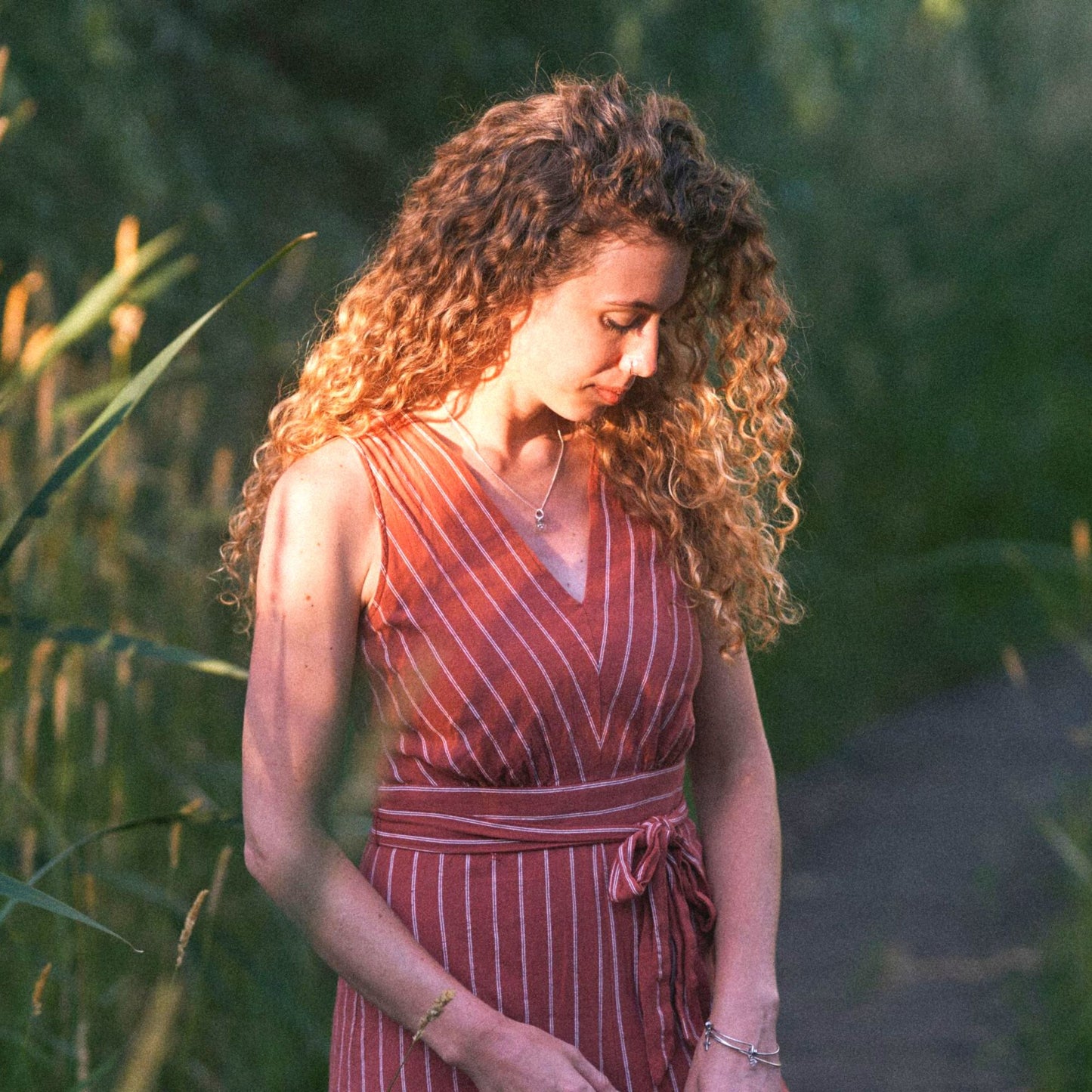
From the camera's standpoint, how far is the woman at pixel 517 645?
154 centimetres

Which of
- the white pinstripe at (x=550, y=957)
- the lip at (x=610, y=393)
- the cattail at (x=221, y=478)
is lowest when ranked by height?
the white pinstripe at (x=550, y=957)

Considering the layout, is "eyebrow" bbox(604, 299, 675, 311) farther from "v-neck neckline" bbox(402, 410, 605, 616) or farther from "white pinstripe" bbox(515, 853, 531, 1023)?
"white pinstripe" bbox(515, 853, 531, 1023)

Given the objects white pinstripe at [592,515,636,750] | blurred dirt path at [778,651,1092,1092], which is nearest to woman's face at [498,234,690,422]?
white pinstripe at [592,515,636,750]

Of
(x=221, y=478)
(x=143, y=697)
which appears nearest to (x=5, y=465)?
(x=221, y=478)

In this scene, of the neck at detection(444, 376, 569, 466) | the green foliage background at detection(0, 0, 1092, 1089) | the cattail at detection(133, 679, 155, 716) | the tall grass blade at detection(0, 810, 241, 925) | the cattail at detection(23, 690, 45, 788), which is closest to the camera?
the tall grass blade at detection(0, 810, 241, 925)

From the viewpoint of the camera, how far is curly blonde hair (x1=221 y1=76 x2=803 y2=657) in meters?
1.63

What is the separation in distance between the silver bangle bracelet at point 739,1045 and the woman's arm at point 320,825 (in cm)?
16

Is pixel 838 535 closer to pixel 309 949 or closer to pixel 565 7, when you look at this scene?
pixel 565 7

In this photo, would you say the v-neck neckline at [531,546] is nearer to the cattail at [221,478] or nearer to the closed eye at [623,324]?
the closed eye at [623,324]

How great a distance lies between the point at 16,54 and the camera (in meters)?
3.38

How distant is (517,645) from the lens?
159 cm

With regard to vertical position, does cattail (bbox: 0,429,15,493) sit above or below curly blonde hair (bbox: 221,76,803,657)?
above

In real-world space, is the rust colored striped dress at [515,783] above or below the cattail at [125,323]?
below

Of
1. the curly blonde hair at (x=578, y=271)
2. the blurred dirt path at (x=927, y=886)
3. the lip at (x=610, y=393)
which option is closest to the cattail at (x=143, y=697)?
the curly blonde hair at (x=578, y=271)
